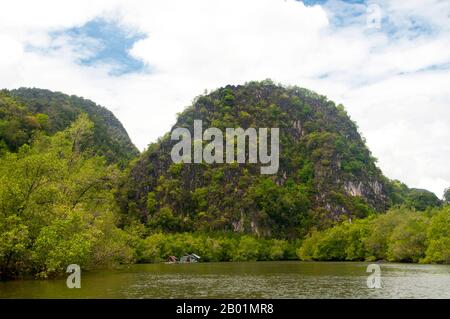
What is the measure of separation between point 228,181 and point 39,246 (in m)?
143

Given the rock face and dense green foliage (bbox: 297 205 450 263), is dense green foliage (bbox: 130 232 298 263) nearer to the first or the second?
dense green foliage (bbox: 297 205 450 263)

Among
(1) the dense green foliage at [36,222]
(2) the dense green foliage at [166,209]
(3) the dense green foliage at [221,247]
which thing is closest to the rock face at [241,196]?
(2) the dense green foliage at [166,209]

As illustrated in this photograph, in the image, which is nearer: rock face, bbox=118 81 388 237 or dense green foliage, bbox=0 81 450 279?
dense green foliage, bbox=0 81 450 279

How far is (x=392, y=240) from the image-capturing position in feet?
341

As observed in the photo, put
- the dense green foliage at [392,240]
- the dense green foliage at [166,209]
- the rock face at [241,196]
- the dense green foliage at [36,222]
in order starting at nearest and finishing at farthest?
the dense green foliage at [36,222], the dense green foliage at [166,209], the dense green foliage at [392,240], the rock face at [241,196]

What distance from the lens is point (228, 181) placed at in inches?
7333

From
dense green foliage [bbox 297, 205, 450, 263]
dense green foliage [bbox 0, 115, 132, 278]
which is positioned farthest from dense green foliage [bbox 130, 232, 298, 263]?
dense green foliage [bbox 0, 115, 132, 278]

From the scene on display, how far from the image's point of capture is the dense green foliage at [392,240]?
8881 centimetres

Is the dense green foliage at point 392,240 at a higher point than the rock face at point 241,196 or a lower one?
lower

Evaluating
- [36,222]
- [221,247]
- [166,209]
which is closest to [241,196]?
[166,209]

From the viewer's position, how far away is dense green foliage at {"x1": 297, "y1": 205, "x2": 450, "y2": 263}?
88.8m

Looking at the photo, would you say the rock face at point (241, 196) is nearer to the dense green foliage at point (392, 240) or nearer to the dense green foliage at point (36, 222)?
the dense green foliage at point (392, 240)
